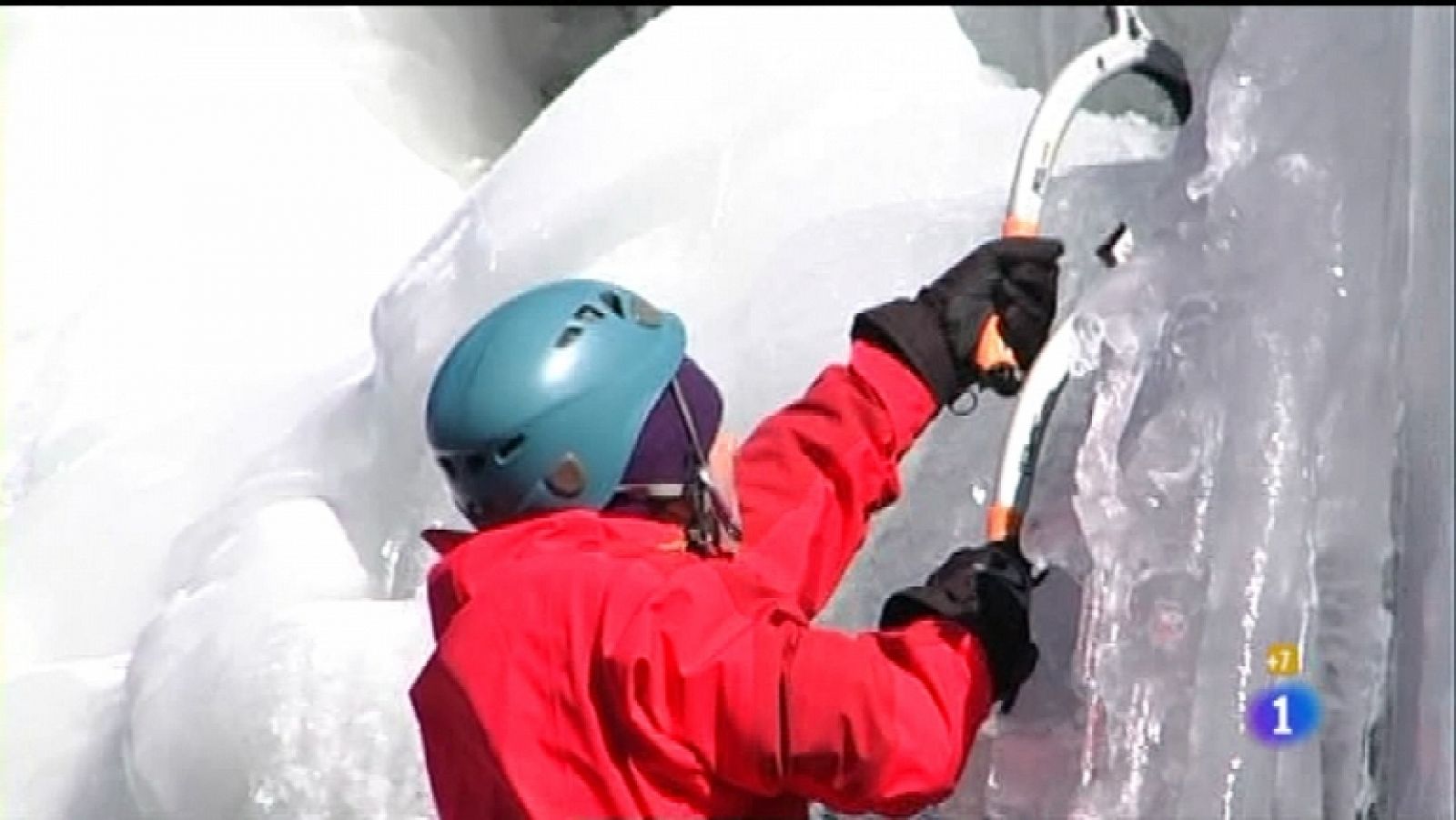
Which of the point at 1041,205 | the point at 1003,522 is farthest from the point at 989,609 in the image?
the point at 1041,205

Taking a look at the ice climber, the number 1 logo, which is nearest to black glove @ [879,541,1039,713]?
the ice climber

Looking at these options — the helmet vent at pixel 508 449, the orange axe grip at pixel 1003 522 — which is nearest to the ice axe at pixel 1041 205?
the orange axe grip at pixel 1003 522

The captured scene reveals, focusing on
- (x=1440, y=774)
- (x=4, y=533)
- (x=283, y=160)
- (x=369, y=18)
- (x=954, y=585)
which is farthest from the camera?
(x=369, y=18)

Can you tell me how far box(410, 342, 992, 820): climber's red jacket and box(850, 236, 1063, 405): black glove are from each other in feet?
0.59

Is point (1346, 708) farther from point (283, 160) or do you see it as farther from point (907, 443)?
point (283, 160)

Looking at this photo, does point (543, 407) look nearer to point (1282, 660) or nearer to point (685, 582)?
point (685, 582)

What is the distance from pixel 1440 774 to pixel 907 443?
1.09 ft

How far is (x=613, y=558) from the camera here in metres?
1.10

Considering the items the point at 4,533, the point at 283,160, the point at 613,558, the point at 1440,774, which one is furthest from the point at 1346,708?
the point at 283,160

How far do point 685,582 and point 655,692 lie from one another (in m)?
0.05

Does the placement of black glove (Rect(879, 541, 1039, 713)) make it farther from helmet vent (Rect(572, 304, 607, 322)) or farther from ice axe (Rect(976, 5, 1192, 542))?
Result: helmet vent (Rect(572, 304, 607, 322))

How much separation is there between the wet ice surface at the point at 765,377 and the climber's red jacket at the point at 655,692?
4.8 inches

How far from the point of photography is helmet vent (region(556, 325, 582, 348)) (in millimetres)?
1164

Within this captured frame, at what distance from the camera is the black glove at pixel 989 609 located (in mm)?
1152
